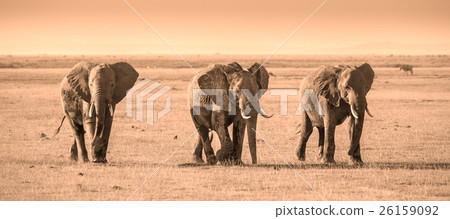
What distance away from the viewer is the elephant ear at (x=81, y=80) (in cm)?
1855

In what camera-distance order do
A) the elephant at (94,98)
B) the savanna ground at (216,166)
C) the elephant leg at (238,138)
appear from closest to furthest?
the savanna ground at (216,166), the elephant leg at (238,138), the elephant at (94,98)

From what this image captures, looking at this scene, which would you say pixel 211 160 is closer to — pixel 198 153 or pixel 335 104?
pixel 198 153

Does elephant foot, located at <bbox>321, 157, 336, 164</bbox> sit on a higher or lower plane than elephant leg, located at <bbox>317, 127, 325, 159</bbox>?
lower

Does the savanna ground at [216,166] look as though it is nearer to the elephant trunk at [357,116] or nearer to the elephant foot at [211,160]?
the elephant foot at [211,160]

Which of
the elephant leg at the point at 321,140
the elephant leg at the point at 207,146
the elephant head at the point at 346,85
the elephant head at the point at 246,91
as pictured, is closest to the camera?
the elephant head at the point at 246,91

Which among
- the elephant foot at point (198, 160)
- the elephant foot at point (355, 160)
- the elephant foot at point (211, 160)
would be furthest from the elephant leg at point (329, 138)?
the elephant foot at point (198, 160)

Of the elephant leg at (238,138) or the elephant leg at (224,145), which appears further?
the elephant leg at (238,138)

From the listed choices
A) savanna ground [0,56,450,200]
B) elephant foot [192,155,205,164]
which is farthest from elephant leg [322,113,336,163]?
elephant foot [192,155,205,164]

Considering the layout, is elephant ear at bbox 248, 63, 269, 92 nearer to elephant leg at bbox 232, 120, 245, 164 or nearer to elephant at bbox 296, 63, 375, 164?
elephant leg at bbox 232, 120, 245, 164

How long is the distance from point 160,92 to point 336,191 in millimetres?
29930

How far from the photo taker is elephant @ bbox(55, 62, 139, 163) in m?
18.0

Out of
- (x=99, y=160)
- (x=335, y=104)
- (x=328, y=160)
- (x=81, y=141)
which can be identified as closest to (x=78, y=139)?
(x=81, y=141)

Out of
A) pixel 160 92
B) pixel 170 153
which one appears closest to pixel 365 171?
pixel 170 153

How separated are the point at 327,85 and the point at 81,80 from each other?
570 cm
